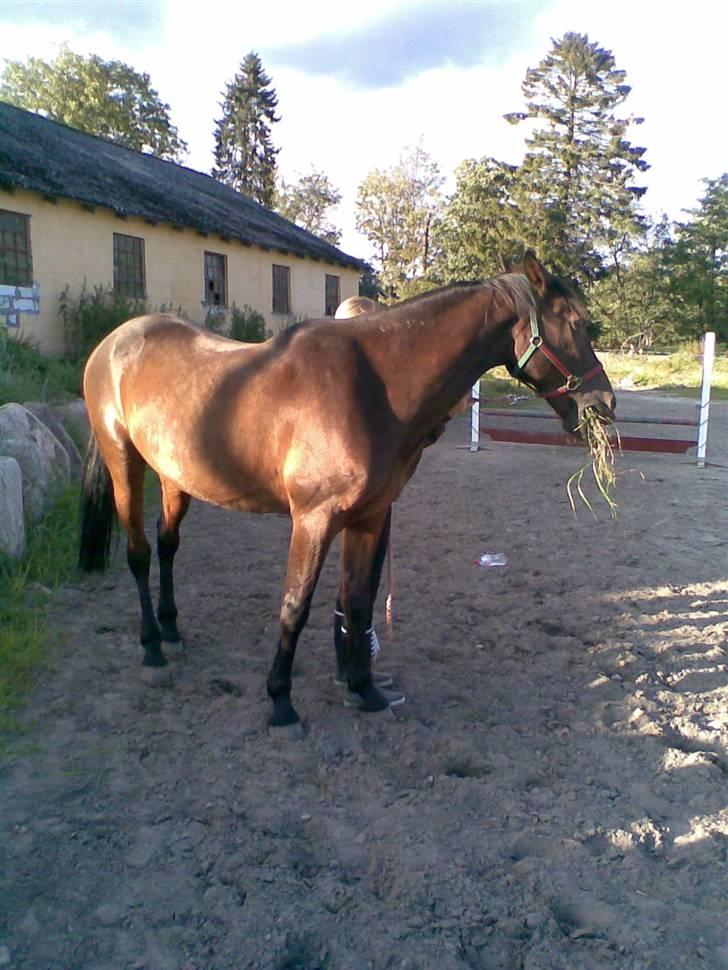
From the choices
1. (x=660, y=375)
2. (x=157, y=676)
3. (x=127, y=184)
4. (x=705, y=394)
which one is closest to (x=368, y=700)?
(x=157, y=676)

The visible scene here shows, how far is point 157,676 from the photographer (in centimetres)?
349

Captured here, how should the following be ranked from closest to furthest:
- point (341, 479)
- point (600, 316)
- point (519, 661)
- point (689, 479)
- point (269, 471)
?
point (341, 479) < point (269, 471) < point (519, 661) < point (689, 479) < point (600, 316)

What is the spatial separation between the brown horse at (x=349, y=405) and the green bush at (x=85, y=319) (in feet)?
35.3

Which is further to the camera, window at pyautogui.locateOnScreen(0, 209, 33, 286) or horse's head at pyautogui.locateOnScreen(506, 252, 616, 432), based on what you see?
window at pyautogui.locateOnScreen(0, 209, 33, 286)

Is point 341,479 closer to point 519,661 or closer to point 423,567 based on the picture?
point 519,661

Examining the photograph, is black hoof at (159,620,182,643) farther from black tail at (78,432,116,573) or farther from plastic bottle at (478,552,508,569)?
plastic bottle at (478,552,508,569)

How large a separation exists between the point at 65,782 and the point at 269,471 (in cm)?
144

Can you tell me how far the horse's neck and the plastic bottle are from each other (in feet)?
8.39

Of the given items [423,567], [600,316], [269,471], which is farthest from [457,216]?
[269,471]

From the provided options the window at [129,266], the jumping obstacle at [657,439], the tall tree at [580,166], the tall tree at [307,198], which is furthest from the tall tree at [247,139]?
the jumping obstacle at [657,439]

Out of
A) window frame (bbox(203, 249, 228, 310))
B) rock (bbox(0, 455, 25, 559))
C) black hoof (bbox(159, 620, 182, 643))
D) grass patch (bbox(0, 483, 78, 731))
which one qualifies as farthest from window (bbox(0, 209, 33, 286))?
black hoof (bbox(159, 620, 182, 643))

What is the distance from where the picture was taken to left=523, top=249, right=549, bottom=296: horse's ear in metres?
2.87

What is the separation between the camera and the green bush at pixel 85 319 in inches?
520

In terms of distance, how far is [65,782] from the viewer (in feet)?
8.61
